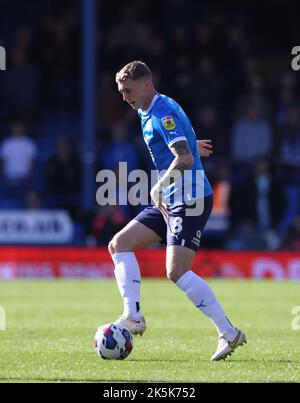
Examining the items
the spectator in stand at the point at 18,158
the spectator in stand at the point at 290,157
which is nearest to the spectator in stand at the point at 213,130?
the spectator in stand at the point at 290,157

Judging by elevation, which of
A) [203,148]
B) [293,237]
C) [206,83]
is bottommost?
[293,237]

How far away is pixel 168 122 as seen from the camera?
7910 millimetres

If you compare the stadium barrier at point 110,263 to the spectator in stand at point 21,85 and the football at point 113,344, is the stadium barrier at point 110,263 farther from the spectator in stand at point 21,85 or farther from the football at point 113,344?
the football at point 113,344

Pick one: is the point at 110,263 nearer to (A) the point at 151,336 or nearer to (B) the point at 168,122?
(A) the point at 151,336

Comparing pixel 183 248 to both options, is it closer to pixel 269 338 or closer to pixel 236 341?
pixel 236 341

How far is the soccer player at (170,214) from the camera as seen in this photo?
7906 millimetres

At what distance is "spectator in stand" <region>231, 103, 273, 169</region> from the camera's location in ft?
59.5

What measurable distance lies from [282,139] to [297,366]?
11.0 meters

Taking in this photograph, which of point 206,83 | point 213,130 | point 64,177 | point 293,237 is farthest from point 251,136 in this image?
point 64,177

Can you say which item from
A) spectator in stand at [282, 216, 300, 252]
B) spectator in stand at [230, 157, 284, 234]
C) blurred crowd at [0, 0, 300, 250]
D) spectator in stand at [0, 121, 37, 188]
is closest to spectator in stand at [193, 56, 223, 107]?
blurred crowd at [0, 0, 300, 250]

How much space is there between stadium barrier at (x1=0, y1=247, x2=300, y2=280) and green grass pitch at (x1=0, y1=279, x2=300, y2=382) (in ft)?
4.15

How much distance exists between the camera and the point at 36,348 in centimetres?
853

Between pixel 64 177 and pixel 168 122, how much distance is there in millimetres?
10320

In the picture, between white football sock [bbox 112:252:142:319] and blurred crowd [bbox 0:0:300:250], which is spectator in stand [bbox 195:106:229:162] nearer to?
blurred crowd [bbox 0:0:300:250]
